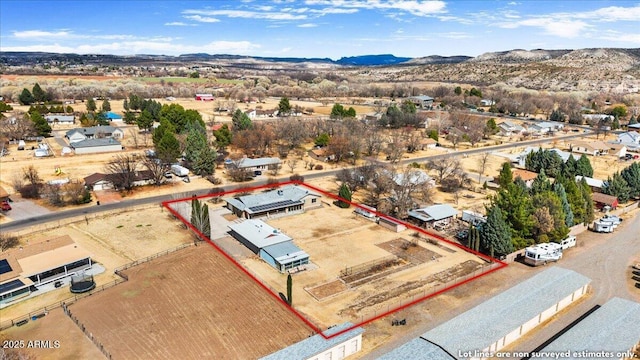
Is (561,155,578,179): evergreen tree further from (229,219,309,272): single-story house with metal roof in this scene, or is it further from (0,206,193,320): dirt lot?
(0,206,193,320): dirt lot

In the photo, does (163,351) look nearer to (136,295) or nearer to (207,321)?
(207,321)

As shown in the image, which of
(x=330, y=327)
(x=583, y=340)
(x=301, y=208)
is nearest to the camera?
(x=583, y=340)

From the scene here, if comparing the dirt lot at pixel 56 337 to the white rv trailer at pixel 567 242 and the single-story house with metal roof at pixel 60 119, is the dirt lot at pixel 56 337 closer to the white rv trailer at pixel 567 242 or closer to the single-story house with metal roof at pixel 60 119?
the white rv trailer at pixel 567 242

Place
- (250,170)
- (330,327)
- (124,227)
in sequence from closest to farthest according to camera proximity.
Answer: (330,327) → (124,227) → (250,170)

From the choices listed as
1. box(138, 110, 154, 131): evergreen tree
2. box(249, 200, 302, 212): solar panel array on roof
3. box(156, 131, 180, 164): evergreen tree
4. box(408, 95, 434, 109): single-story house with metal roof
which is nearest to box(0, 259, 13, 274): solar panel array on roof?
box(249, 200, 302, 212): solar panel array on roof

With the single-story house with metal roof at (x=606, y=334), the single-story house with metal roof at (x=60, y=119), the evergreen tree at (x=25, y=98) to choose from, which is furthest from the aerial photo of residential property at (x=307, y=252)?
the evergreen tree at (x=25, y=98)

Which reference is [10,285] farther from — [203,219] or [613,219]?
[613,219]

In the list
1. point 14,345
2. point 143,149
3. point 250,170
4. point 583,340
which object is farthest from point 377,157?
point 14,345
